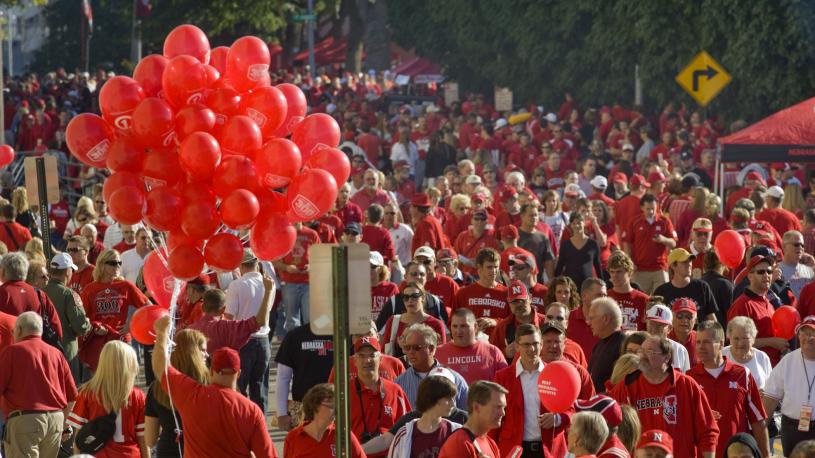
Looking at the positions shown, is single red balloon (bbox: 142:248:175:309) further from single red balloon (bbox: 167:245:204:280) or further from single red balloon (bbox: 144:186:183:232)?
single red balloon (bbox: 144:186:183:232)

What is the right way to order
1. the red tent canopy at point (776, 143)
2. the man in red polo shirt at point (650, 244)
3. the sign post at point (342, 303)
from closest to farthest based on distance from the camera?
the sign post at point (342, 303)
the man in red polo shirt at point (650, 244)
the red tent canopy at point (776, 143)

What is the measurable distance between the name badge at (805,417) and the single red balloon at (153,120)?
4.65 metres

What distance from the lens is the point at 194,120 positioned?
1000 centimetres

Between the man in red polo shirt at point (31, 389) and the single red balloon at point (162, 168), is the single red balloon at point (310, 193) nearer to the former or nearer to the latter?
the single red balloon at point (162, 168)

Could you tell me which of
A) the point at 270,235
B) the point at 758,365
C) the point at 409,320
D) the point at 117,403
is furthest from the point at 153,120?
the point at 758,365

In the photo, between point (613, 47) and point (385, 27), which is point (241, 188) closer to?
point (613, 47)

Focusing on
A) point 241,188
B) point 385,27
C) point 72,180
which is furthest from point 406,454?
point 385,27

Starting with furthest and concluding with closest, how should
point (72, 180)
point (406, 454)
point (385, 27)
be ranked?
point (385, 27), point (72, 180), point (406, 454)

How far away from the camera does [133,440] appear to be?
10359 millimetres

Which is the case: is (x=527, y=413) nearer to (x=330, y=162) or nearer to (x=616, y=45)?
(x=330, y=162)

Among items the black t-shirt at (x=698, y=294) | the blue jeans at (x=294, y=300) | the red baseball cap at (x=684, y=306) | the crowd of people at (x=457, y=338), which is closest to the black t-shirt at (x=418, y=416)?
the crowd of people at (x=457, y=338)

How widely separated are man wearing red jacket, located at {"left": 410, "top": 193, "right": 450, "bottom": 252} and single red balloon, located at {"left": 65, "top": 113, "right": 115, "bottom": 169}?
8071 mm

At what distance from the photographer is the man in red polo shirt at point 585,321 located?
498 inches

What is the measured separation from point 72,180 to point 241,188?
64.1 ft
